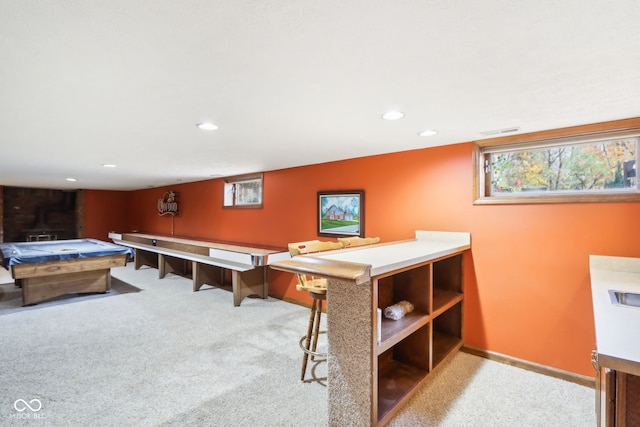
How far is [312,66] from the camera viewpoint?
4.44 feet

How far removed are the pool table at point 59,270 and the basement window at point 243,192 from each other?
183 centimetres

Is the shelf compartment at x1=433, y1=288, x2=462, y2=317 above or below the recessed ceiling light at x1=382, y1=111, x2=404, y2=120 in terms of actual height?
below

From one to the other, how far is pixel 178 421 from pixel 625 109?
3.41 meters

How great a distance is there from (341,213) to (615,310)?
261 centimetres

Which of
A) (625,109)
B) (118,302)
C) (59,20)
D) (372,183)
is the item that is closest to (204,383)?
(59,20)

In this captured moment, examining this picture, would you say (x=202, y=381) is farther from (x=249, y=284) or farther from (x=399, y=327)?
(x=249, y=284)

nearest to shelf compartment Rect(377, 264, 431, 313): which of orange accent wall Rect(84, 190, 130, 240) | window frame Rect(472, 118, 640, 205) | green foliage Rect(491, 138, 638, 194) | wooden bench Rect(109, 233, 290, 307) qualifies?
→ window frame Rect(472, 118, 640, 205)

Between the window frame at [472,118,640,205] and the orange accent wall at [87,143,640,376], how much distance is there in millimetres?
53

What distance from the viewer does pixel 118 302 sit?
413 cm

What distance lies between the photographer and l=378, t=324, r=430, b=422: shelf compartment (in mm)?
1872

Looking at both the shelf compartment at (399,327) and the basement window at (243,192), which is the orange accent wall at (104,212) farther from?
the shelf compartment at (399,327)

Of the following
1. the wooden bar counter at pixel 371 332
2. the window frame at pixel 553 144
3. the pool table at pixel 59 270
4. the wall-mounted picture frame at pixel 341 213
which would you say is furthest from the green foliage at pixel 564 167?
the pool table at pixel 59 270

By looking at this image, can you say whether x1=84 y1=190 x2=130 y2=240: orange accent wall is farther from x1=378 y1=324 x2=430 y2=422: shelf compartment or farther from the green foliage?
the green foliage

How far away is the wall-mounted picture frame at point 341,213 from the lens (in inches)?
136
